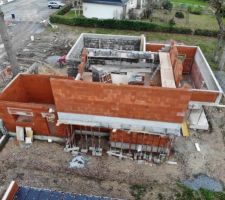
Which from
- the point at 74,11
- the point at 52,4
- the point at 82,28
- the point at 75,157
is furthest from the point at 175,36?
the point at 75,157

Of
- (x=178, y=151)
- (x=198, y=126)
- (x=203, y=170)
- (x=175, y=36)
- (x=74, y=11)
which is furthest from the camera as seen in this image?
(x=74, y=11)

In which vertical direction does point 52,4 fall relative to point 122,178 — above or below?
above

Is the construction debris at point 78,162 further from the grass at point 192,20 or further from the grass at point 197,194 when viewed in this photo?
the grass at point 192,20

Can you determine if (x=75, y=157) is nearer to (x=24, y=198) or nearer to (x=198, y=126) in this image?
(x=24, y=198)

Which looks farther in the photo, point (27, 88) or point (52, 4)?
point (52, 4)

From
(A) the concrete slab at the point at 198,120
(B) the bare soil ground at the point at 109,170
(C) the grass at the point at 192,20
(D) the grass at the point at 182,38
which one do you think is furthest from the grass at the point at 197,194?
(C) the grass at the point at 192,20

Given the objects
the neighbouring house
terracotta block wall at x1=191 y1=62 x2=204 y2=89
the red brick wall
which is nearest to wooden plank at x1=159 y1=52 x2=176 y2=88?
the red brick wall

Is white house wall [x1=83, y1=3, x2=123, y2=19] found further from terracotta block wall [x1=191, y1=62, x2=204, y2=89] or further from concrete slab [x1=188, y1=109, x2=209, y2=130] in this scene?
concrete slab [x1=188, y1=109, x2=209, y2=130]
